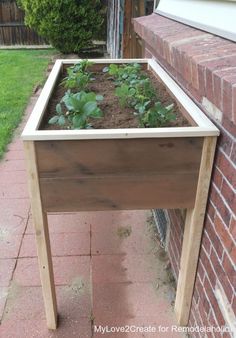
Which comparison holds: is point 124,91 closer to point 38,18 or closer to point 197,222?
point 197,222

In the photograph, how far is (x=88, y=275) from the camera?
2.34 meters

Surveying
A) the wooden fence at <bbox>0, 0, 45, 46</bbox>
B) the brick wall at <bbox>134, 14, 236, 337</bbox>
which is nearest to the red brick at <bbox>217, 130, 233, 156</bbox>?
the brick wall at <bbox>134, 14, 236, 337</bbox>

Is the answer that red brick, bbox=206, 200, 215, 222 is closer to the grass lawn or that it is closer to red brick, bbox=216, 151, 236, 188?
red brick, bbox=216, 151, 236, 188

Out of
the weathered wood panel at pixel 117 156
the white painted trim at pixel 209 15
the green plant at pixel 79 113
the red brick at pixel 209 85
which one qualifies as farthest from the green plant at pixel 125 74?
the red brick at pixel 209 85

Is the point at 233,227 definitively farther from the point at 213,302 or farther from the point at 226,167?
the point at 213,302

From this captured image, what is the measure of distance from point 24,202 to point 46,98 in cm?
142

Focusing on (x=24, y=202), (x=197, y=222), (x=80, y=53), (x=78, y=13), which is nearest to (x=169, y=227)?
(x=197, y=222)

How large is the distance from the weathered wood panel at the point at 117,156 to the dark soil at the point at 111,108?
23 centimetres

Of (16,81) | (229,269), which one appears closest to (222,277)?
(229,269)

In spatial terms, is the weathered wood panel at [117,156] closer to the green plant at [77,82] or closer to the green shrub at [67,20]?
the green plant at [77,82]

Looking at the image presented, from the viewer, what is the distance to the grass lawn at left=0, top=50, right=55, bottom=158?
4.82 meters

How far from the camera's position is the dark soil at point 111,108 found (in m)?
1.72

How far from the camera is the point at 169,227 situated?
95.0 inches

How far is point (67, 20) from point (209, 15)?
681 cm
